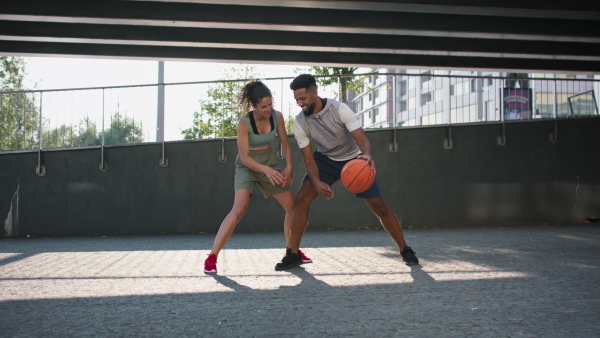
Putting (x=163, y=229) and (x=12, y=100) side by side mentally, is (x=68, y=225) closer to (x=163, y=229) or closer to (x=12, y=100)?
(x=163, y=229)

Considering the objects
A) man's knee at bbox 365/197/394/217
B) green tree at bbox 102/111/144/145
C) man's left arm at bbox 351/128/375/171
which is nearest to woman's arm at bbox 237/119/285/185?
man's left arm at bbox 351/128/375/171

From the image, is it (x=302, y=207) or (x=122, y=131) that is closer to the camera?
(x=302, y=207)

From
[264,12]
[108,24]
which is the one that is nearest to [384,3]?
[264,12]

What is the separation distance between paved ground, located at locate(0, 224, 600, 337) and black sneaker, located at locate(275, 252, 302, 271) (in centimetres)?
11

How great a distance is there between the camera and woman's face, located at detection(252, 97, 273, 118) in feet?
19.2

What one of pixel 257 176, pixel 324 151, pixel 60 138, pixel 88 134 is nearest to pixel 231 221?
pixel 257 176

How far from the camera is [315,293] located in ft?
15.5

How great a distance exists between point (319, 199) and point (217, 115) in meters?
3.16

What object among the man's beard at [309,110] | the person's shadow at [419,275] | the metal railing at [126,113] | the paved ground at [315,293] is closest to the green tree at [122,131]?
the metal railing at [126,113]

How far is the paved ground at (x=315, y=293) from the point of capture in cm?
359

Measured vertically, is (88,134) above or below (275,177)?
above

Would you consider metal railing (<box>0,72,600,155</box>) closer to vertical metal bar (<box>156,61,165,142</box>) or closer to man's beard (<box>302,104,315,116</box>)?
vertical metal bar (<box>156,61,165,142</box>)

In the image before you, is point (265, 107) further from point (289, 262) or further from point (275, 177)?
point (289, 262)

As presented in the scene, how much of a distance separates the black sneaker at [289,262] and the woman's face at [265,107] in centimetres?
165
